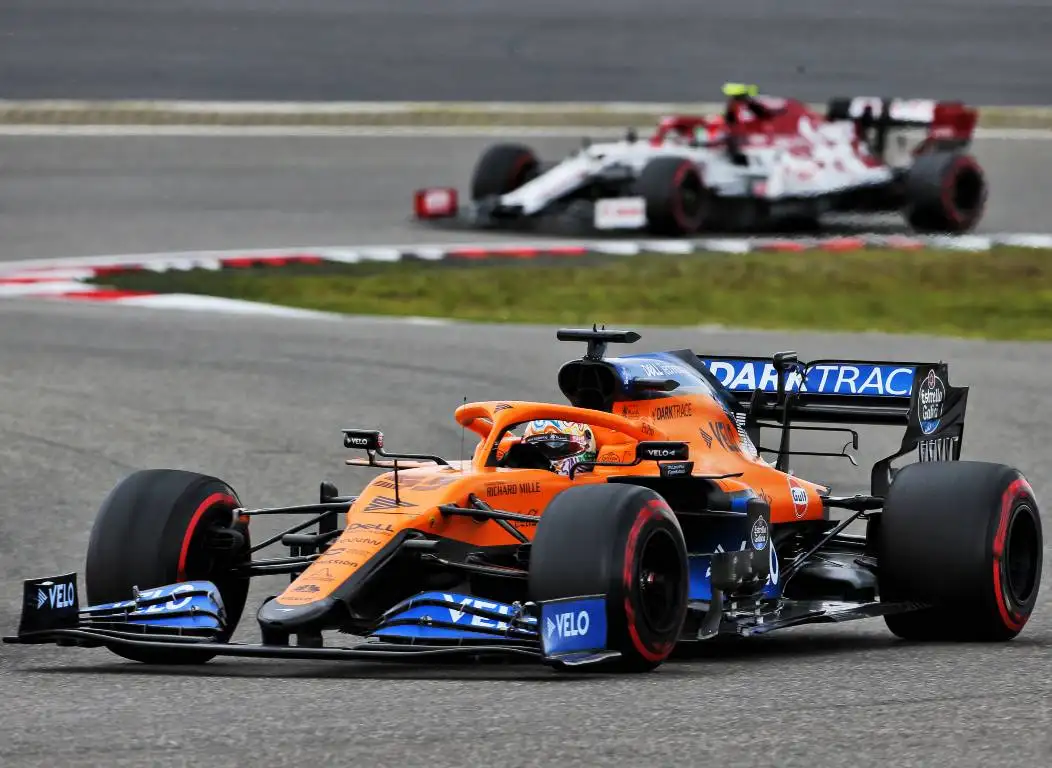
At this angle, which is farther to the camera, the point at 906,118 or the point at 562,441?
the point at 906,118

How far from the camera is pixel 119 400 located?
12.6 meters

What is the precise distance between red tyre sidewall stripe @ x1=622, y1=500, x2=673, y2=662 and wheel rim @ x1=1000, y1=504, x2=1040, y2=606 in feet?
6.02

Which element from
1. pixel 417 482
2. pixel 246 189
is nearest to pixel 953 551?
pixel 417 482

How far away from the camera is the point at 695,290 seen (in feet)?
64.6

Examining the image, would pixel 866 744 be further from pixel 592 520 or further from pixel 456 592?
pixel 456 592

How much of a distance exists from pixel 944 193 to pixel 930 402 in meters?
16.4

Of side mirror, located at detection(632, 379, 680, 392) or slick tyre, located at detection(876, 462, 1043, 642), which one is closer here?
slick tyre, located at detection(876, 462, 1043, 642)

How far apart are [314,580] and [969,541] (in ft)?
7.99

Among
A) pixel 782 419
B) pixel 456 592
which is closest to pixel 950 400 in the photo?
pixel 782 419

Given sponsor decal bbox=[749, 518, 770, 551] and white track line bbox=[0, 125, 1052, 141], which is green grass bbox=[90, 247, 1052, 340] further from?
white track line bbox=[0, 125, 1052, 141]

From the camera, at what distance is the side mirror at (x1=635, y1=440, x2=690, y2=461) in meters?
7.43

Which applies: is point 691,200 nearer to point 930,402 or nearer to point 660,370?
point 930,402

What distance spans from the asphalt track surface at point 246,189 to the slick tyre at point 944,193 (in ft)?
2.07

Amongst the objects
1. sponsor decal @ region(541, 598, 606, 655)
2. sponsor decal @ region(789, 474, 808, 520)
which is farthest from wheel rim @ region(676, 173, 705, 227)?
sponsor decal @ region(541, 598, 606, 655)
